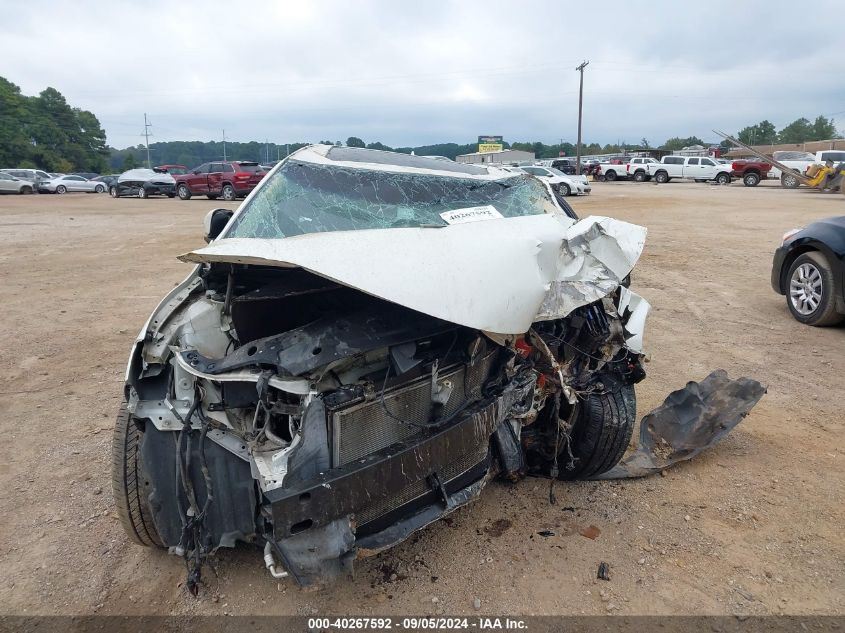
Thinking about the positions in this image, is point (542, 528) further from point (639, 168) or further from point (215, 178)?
point (639, 168)

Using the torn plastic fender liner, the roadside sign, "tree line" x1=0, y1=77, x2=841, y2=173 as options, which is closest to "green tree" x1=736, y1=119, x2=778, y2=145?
"tree line" x1=0, y1=77, x2=841, y2=173

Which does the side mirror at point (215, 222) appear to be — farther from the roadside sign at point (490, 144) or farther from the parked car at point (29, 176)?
the roadside sign at point (490, 144)

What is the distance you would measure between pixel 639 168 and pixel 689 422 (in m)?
33.5

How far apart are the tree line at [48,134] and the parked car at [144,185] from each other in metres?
32.0

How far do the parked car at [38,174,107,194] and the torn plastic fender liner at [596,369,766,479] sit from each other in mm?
35496

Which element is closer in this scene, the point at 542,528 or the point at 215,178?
the point at 542,528

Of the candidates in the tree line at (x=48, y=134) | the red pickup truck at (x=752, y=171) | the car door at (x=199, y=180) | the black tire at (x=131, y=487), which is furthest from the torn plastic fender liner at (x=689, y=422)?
the tree line at (x=48, y=134)

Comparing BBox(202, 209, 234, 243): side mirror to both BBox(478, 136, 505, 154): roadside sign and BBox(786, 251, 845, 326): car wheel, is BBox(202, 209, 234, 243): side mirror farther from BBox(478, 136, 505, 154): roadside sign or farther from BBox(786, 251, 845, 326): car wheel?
BBox(478, 136, 505, 154): roadside sign

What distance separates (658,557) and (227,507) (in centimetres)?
193

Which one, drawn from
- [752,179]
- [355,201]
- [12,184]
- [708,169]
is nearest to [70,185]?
A: [12,184]

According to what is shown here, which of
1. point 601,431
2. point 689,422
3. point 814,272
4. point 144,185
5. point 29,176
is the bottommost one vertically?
point 689,422

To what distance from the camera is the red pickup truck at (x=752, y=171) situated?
28.9 metres

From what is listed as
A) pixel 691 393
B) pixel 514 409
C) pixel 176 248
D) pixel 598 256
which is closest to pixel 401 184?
pixel 598 256

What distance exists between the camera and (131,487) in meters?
2.50
